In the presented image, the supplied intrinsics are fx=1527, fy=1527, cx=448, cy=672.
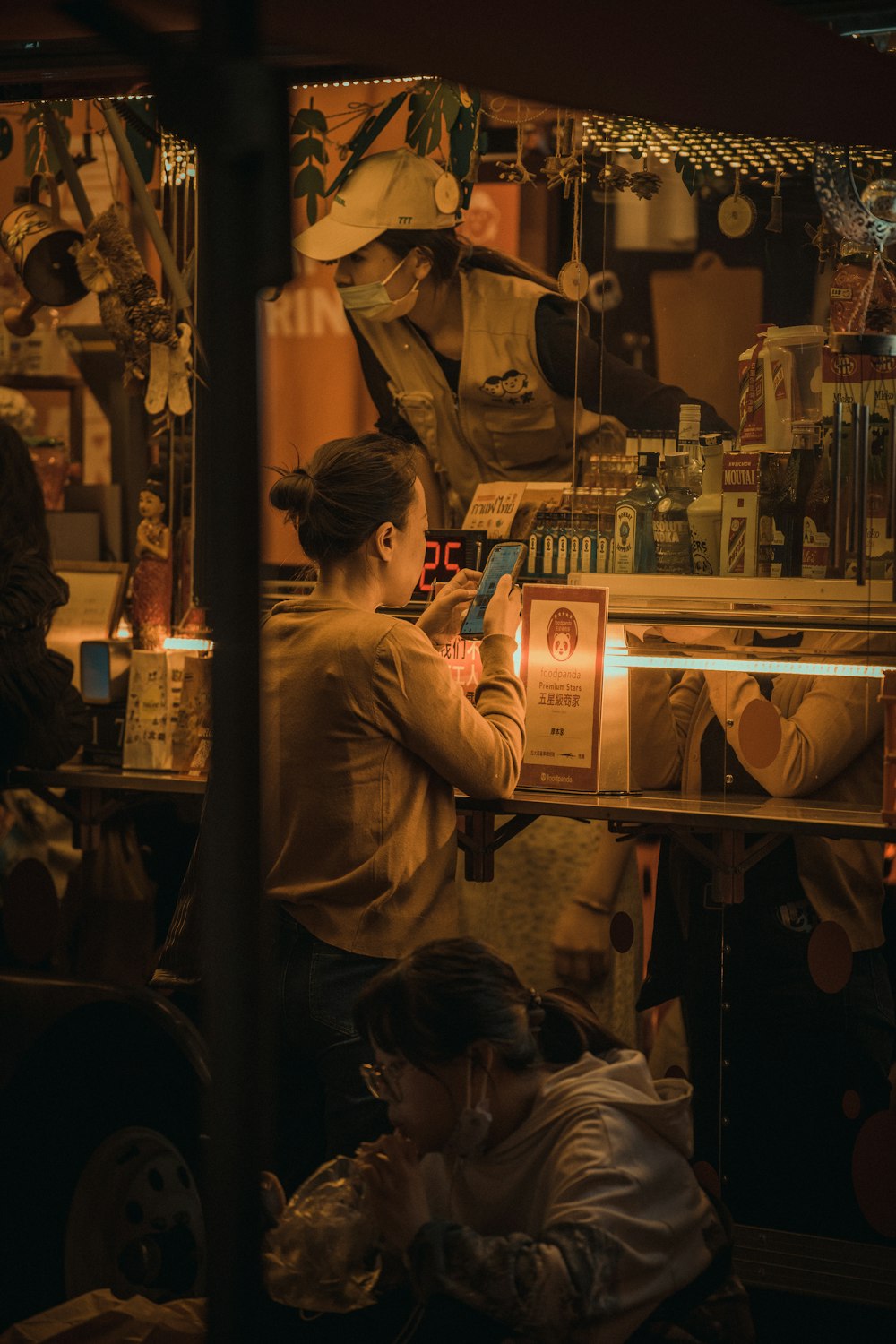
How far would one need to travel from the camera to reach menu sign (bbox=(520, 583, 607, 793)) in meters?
3.64

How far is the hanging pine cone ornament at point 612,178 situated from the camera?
389 cm

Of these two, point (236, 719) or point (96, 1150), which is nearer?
point (236, 719)

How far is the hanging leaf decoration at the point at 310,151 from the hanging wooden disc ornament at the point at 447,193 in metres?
0.37

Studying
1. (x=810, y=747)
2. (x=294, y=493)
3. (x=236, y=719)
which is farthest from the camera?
(x=810, y=747)

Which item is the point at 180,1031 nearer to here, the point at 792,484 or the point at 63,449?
the point at 792,484

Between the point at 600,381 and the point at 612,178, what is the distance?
511 mm

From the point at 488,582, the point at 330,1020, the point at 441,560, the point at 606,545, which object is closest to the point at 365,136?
the point at 441,560

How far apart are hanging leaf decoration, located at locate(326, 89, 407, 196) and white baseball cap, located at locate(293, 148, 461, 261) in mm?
20

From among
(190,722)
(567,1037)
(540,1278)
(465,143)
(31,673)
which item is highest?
(465,143)

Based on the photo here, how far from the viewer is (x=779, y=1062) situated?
3701 millimetres

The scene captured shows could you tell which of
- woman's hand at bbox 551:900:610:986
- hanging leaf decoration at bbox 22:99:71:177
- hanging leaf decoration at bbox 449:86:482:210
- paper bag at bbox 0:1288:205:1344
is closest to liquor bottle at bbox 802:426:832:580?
woman's hand at bbox 551:900:610:986

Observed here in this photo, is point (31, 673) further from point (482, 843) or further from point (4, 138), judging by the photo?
point (4, 138)

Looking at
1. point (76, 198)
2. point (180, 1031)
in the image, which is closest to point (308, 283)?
point (76, 198)

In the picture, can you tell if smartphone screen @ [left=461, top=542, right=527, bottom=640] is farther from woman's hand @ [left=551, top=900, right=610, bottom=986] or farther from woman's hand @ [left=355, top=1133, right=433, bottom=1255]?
woman's hand @ [left=355, top=1133, right=433, bottom=1255]
